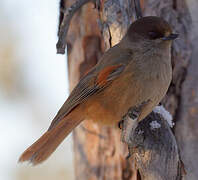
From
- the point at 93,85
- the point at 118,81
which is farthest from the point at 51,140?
the point at 118,81

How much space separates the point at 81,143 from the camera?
6.11 m

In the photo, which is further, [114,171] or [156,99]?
[114,171]

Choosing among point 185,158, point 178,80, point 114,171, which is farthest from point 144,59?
point 114,171

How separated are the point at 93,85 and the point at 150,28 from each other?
83cm

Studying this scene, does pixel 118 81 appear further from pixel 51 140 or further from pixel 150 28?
pixel 51 140

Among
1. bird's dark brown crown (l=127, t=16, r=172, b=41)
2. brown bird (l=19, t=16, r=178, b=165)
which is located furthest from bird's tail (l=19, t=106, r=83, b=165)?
bird's dark brown crown (l=127, t=16, r=172, b=41)

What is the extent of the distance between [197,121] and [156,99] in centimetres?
97

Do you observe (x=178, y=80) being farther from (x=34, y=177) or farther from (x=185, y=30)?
(x=34, y=177)

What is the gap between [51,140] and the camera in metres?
4.91

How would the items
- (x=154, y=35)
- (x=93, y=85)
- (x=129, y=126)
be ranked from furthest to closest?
(x=154, y=35) → (x=93, y=85) → (x=129, y=126)

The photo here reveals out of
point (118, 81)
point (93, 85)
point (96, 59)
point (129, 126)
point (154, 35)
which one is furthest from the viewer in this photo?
point (96, 59)

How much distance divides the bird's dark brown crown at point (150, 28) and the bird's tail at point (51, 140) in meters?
0.98

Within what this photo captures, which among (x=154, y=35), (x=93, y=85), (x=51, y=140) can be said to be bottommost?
(x=51, y=140)

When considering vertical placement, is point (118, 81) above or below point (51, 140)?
above
